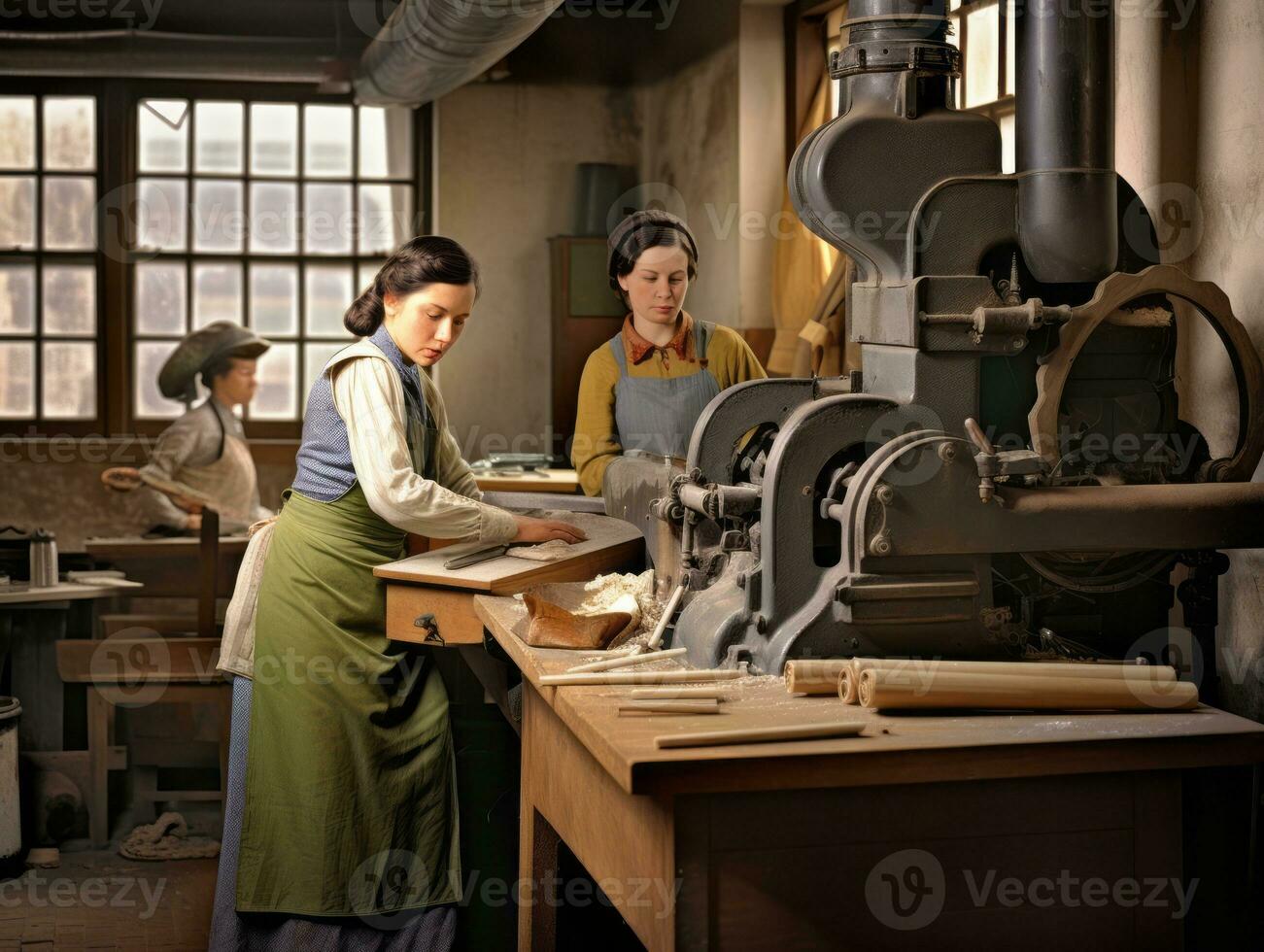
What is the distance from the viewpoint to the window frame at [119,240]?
879cm

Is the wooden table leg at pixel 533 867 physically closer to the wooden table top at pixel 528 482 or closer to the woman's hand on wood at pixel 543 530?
the woman's hand on wood at pixel 543 530

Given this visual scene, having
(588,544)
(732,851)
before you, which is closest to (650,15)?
(588,544)

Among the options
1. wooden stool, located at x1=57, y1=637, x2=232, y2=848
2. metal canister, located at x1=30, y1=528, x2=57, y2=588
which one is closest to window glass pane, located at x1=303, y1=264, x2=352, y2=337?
metal canister, located at x1=30, y1=528, x2=57, y2=588

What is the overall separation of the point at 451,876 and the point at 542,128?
590cm

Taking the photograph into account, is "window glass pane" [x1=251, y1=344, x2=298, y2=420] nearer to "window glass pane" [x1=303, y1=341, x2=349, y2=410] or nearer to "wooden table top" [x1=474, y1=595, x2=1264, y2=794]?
"window glass pane" [x1=303, y1=341, x2=349, y2=410]

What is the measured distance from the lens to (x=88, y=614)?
574 centimetres

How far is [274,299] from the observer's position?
9.06m

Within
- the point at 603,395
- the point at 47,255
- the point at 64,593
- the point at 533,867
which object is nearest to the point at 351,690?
the point at 533,867

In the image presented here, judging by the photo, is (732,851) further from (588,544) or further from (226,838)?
(226,838)

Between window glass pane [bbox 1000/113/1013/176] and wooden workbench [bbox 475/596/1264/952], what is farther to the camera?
window glass pane [bbox 1000/113/1013/176]

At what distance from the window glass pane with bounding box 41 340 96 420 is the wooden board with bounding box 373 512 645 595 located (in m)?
5.80

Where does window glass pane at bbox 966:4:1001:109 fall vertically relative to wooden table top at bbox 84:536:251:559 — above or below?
above

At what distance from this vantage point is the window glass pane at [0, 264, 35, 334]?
8875 millimetres

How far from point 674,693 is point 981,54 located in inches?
134
